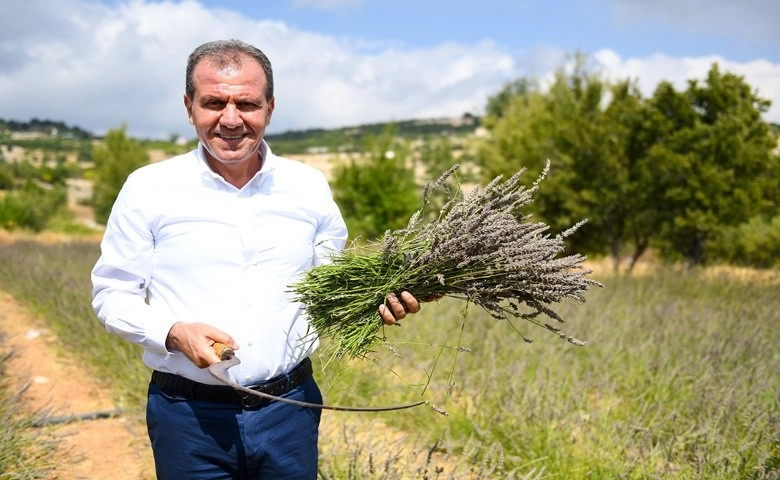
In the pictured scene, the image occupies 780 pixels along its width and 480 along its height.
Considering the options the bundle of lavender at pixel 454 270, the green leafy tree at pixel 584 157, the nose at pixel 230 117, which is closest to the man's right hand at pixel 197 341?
the bundle of lavender at pixel 454 270

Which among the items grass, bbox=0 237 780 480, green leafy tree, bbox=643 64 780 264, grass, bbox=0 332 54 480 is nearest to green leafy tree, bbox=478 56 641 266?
green leafy tree, bbox=643 64 780 264

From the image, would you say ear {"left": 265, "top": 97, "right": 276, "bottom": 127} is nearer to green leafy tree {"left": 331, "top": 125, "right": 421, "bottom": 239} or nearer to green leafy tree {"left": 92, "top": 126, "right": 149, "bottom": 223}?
green leafy tree {"left": 331, "top": 125, "right": 421, "bottom": 239}

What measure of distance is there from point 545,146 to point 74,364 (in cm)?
1249

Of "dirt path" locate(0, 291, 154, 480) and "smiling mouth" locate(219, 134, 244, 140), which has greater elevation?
"smiling mouth" locate(219, 134, 244, 140)

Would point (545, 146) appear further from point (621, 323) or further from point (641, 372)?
point (641, 372)

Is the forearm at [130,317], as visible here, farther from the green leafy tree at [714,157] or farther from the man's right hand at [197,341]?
the green leafy tree at [714,157]

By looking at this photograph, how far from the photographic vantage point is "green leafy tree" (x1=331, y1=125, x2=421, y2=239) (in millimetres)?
17781

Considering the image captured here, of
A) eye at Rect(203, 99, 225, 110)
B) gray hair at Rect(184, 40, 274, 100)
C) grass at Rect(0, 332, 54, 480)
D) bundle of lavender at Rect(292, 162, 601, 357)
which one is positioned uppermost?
gray hair at Rect(184, 40, 274, 100)

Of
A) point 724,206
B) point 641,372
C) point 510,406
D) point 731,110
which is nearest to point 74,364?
point 510,406

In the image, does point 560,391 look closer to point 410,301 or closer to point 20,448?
point 410,301

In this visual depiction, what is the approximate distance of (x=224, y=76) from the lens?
1975 mm

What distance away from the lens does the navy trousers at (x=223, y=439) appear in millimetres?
1999

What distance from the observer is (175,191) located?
2.02m

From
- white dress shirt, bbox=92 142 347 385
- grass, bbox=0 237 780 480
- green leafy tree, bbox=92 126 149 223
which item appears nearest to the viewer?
white dress shirt, bbox=92 142 347 385
